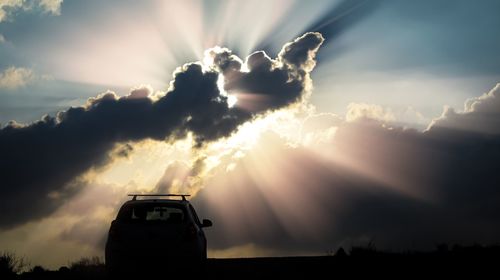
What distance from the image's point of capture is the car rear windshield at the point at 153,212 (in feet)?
42.7

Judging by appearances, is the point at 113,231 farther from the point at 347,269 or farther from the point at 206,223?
the point at 347,269

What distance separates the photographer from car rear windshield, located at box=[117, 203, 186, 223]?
13000mm

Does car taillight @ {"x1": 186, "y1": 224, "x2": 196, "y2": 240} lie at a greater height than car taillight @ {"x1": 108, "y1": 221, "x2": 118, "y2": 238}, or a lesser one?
lesser

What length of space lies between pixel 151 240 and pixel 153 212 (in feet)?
3.06

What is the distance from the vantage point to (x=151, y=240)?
1249cm

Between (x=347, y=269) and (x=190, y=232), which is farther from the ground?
(x=190, y=232)

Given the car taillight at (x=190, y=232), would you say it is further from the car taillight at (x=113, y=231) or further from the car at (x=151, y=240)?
the car taillight at (x=113, y=231)

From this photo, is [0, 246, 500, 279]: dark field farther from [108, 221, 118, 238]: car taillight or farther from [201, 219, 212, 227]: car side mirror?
[201, 219, 212, 227]: car side mirror

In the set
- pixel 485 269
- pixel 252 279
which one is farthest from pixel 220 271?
pixel 485 269

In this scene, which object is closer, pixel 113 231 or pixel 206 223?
pixel 113 231

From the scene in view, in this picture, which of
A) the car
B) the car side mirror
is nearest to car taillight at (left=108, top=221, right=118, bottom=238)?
the car

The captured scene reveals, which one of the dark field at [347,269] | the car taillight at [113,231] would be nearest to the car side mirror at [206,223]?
the dark field at [347,269]

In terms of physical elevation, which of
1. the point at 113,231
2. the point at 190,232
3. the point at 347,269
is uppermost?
the point at 113,231

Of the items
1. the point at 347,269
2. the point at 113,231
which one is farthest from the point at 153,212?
the point at 347,269
